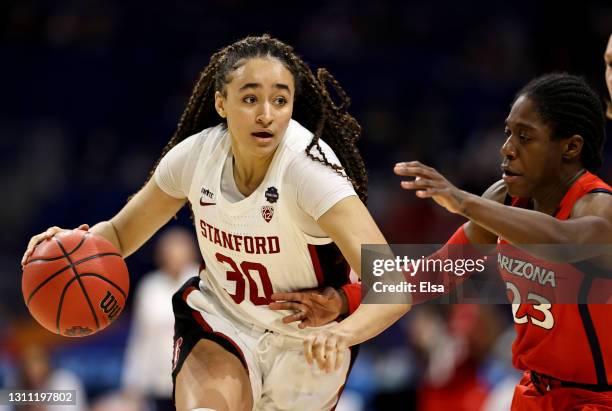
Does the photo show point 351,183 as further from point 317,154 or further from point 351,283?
point 351,283

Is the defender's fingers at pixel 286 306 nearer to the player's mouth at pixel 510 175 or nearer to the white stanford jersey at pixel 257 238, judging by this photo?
the white stanford jersey at pixel 257 238

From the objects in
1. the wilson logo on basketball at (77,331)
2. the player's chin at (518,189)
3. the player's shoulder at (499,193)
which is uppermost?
the player's shoulder at (499,193)

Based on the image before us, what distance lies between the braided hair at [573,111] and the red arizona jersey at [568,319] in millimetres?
157

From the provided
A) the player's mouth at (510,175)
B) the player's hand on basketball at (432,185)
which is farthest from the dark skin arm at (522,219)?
the player's mouth at (510,175)

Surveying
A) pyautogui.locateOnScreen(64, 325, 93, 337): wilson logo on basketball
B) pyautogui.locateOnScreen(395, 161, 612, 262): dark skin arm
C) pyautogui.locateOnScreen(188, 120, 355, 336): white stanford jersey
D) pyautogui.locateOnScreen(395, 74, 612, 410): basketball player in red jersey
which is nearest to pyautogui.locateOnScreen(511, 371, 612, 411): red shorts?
pyautogui.locateOnScreen(395, 74, 612, 410): basketball player in red jersey

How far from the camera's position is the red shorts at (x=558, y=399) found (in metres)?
3.68

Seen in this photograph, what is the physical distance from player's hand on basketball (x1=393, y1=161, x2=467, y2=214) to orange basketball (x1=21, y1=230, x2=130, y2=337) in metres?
1.48

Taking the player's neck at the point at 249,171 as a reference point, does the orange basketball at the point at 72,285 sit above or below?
below

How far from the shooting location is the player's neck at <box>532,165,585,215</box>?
12.6 feet

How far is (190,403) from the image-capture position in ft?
12.7

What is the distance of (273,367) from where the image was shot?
414cm

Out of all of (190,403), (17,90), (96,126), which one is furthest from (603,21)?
(190,403)

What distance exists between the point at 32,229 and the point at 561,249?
23.1ft

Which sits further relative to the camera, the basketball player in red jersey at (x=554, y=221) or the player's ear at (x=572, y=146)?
the player's ear at (x=572, y=146)
